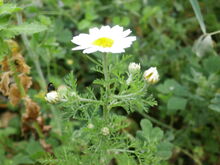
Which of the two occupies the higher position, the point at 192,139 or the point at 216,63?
the point at 216,63

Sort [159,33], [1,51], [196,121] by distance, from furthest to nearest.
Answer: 1. [159,33]
2. [196,121]
3. [1,51]

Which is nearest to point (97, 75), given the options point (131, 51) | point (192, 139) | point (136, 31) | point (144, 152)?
point (131, 51)

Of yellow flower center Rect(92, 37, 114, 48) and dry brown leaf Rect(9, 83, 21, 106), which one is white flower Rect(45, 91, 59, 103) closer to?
yellow flower center Rect(92, 37, 114, 48)

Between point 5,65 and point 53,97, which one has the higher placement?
point 5,65

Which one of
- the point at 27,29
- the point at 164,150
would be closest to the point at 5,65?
the point at 27,29

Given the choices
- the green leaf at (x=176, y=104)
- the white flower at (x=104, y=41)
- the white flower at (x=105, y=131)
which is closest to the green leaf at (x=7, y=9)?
the white flower at (x=104, y=41)

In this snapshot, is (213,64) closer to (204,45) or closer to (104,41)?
(204,45)

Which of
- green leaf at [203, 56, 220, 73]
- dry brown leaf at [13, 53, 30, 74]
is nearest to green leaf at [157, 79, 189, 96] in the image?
green leaf at [203, 56, 220, 73]

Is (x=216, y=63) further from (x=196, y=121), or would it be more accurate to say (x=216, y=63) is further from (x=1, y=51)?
(x=1, y=51)
